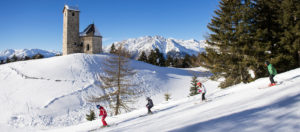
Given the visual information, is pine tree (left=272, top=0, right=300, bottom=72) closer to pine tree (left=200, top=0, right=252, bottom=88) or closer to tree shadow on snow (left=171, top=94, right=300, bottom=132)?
pine tree (left=200, top=0, right=252, bottom=88)

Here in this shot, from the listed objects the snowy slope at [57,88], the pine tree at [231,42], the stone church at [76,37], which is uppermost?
the stone church at [76,37]

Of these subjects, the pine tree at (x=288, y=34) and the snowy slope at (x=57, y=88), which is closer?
the pine tree at (x=288, y=34)

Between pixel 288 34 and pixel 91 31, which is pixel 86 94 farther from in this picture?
pixel 288 34

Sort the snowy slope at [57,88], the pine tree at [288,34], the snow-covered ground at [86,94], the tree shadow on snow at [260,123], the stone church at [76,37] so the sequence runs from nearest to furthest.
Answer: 1. the tree shadow on snow at [260,123]
2. the snow-covered ground at [86,94]
3. the pine tree at [288,34]
4. the snowy slope at [57,88]
5. the stone church at [76,37]

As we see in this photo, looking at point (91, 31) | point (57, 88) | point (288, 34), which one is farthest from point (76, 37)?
point (288, 34)

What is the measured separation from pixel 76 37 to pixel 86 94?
86.7ft

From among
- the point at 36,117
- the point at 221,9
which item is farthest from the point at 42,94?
the point at 221,9

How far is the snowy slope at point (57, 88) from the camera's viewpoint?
2206cm

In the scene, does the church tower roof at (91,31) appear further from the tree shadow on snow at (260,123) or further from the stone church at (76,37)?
the tree shadow on snow at (260,123)

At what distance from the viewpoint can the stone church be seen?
48.7 meters

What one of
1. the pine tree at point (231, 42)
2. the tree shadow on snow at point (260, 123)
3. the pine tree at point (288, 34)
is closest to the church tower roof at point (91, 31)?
the pine tree at point (231, 42)

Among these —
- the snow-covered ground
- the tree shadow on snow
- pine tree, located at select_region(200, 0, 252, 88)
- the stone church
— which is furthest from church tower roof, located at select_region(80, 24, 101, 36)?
the tree shadow on snow

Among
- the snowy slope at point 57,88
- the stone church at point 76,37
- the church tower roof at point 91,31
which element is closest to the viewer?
the snowy slope at point 57,88

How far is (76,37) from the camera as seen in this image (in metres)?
50.0
